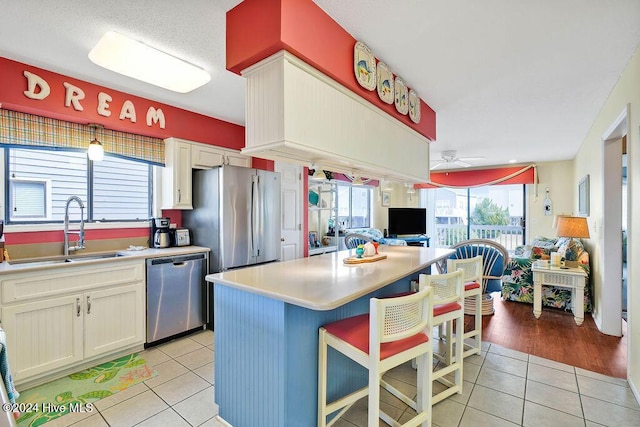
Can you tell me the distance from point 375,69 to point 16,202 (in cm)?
314

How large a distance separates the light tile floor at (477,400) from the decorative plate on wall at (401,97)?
214cm

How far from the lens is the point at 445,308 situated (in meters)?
2.05

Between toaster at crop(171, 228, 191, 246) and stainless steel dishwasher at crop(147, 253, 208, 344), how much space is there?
323 mm

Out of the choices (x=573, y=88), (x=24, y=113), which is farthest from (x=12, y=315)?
(x=573, y=88)

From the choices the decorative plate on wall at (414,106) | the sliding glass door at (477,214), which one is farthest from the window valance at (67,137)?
the sliding glass door at (477,214)

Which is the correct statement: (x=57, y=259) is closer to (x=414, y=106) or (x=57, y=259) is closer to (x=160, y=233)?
(x=160, y=233)

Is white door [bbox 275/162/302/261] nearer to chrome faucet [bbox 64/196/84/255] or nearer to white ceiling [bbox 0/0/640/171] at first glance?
white ceiling [bbox 0/0/640/171]

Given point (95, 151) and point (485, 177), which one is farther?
point (485, 177)

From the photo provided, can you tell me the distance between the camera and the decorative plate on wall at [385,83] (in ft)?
7.61

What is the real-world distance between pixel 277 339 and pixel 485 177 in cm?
672

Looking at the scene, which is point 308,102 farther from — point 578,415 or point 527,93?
point 578,415

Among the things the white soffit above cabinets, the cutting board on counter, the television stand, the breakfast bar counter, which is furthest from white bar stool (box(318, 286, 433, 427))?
the television stand

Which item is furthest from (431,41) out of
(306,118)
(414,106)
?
(306,118)

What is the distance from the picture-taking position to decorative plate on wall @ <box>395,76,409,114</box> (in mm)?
2553
